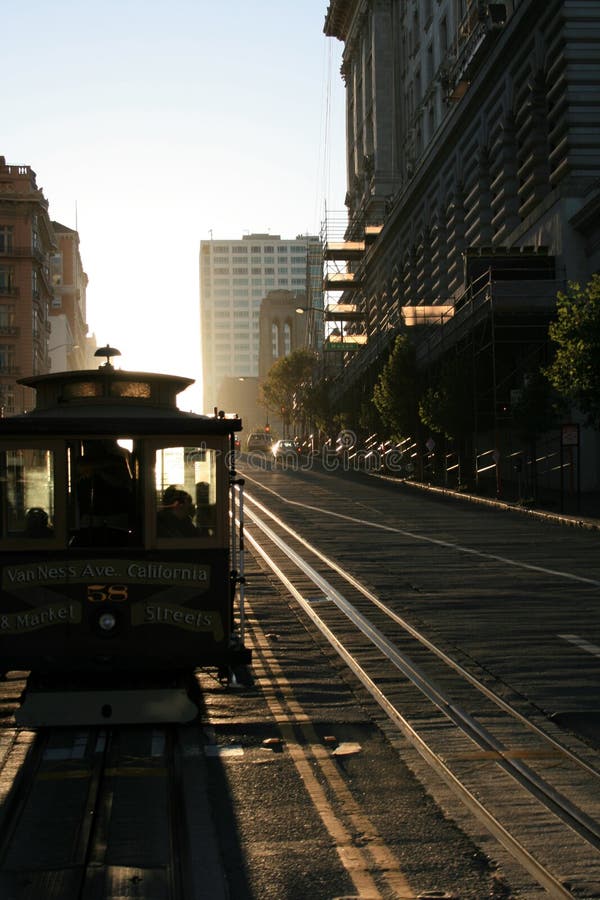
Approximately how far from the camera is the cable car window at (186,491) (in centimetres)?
909

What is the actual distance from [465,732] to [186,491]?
2.87 meters

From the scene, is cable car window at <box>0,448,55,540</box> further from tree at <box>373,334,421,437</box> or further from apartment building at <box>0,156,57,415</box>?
apartment building at <box>0,156,57,415</box>

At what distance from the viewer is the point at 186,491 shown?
917 cm

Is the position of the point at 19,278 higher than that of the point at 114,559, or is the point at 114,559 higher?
the point at 19,278

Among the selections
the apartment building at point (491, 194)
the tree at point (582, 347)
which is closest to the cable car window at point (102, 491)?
the tree at point (582, 347)

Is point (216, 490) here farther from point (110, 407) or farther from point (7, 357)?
point (7, 357)

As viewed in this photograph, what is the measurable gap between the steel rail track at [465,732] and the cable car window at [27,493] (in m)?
3.26

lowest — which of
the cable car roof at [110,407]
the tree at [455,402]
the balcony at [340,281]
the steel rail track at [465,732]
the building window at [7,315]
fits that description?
the steel rail track at [465,732]

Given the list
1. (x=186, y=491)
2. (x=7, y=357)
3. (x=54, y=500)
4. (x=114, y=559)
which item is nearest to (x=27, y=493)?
(x=54, y=500)

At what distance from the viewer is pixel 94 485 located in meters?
9.12

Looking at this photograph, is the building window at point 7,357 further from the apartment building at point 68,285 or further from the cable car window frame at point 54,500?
the cable car window frame at point 54,500

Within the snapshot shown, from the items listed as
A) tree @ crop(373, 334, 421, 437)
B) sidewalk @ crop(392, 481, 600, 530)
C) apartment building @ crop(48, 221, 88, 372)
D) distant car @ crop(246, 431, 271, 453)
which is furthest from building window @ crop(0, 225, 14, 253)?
sidewalk @ crop(392, 481, 600, 530)

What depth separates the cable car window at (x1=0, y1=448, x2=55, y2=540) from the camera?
29.3 feet

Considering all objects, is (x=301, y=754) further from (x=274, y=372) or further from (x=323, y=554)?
(x=274, y=372)
